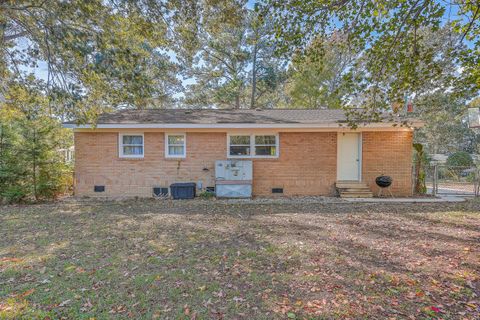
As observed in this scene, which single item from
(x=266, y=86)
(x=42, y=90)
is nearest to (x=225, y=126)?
(x=42, y=90)

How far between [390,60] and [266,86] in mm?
16522

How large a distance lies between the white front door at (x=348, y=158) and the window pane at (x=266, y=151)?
8.44ft

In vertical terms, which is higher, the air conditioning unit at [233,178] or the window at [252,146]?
the window at [252,146]

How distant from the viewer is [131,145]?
33.4 feet

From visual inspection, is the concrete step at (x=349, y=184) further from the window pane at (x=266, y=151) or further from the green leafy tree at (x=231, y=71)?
the green leafy tree at (x=231, y=71)

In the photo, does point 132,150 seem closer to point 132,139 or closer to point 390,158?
point 132,139

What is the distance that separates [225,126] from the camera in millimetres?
9836

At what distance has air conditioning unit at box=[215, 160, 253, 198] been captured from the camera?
9.60 meters

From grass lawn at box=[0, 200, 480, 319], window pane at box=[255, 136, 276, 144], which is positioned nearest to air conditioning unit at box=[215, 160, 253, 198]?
window pane at box=[255, 136, 276, 144]

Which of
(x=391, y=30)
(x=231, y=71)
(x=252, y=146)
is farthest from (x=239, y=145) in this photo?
(x=231, y=71)

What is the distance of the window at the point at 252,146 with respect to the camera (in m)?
10.2

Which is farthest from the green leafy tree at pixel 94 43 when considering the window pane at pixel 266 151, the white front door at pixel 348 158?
the white front door at pixel 348 158

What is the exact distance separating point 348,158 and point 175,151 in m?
6.82

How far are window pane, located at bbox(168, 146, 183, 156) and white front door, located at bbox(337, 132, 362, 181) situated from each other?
622cm
